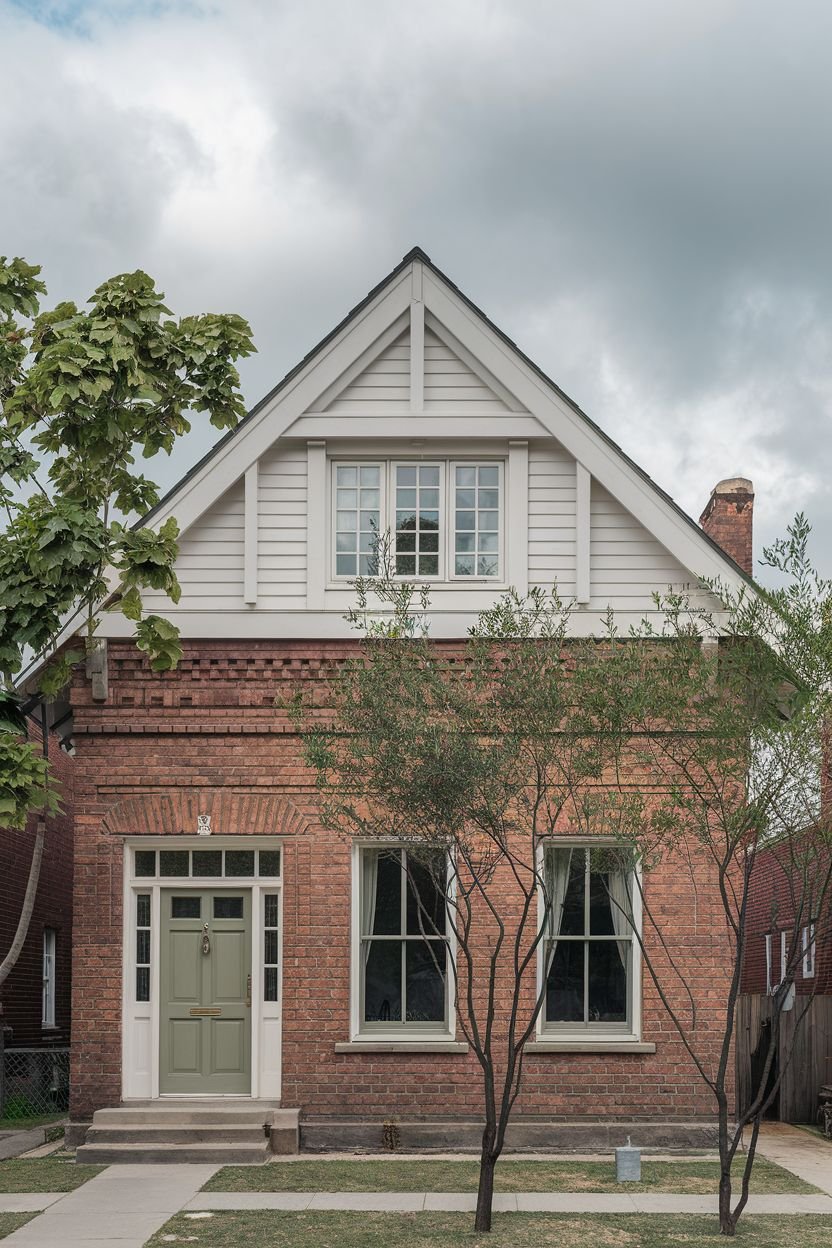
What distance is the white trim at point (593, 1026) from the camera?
1494 cm

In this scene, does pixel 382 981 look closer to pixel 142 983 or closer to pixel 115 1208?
pixel 142 983

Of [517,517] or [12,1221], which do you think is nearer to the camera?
[12,1221]

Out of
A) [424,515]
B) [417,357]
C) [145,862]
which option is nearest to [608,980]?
[145,862]

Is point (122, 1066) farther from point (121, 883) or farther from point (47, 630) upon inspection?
point (47, 630)

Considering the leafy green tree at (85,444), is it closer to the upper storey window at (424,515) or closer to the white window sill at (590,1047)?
the upper storey window at (424,515)

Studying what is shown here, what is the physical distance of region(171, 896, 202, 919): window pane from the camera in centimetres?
1558

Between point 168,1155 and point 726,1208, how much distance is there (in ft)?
18.8

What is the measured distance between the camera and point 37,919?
894 inches

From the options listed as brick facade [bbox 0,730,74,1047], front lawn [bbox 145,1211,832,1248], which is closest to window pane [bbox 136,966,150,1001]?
front lawn [bbox 145,1211,832,1248]

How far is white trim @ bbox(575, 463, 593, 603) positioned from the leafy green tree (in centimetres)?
368

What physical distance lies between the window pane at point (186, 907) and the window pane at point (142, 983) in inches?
24.8

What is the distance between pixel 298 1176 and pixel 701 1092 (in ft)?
13.9

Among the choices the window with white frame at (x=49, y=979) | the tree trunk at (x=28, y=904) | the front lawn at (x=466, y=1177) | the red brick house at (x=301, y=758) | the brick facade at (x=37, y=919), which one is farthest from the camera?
the window with white frame at (x=49, y=979)

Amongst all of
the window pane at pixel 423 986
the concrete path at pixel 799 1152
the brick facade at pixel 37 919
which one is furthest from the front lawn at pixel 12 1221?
the brick facade at pixel 37 919
